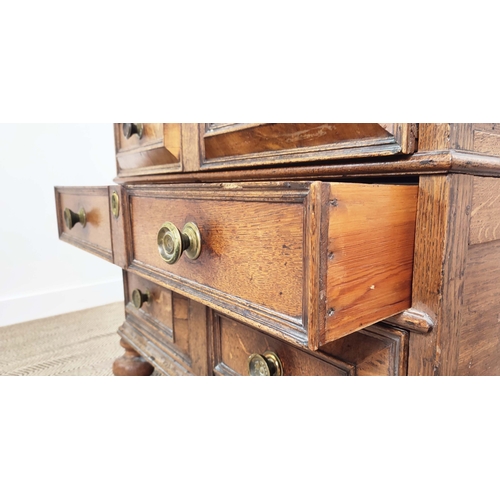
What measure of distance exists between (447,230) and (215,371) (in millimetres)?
456

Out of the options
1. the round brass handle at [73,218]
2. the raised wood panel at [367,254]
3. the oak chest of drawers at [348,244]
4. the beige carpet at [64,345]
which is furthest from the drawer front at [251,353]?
the beige carpet at [64,345]

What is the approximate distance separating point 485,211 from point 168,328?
630 millimetres

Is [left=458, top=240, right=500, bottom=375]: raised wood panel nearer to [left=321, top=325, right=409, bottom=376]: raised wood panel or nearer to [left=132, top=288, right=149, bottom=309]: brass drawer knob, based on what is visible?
[left=321, top=325, right=409, bottom=376]: raised wood panel

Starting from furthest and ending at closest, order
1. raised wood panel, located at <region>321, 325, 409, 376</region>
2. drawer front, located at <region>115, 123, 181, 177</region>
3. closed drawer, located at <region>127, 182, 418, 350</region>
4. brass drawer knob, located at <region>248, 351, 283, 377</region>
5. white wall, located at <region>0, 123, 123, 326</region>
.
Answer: white wall, located at <region>0, 123, 123, 326</region>
drawer front, located at <region>115, 123, 181, 177</region>
brass drawer knob, located at <region>248, 351, 283, 377</region>
raised wood panel, located at <region>321, 325, 409, 376</region>
closed drawer, located at <region>127, 182, 418, 350</region>

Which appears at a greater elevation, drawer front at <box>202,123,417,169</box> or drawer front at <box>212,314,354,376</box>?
drawer front at <box>202,123,417,169</box>

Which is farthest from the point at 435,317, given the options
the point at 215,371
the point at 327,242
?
the point at 215,371

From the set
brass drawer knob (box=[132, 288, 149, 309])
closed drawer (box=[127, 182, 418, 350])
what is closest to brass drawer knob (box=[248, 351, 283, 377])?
closed drawer (box=[127, 182, 418, 350])

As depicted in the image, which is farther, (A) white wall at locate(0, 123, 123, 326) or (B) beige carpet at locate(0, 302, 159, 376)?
(A) white wall at locate(0, 123, 123, 326)

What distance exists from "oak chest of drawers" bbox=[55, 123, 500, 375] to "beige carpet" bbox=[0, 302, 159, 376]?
2.49ft

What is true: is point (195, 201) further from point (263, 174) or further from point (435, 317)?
point (435, 317)

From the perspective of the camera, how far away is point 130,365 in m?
1.02

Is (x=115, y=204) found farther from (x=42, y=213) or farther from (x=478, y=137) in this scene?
(x=42, y=213)

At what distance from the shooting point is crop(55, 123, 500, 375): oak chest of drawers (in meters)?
0.33
